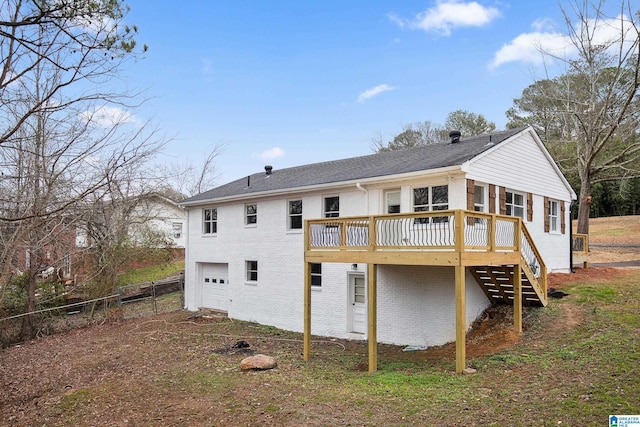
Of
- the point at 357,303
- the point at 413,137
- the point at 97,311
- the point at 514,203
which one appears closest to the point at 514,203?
the point at 514,203

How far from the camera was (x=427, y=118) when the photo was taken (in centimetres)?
4441

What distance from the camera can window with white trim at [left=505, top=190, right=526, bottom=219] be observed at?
14.1 meters

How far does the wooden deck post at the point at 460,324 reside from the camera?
8.97 metres

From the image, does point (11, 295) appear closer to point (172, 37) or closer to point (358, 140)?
point (172, 37)

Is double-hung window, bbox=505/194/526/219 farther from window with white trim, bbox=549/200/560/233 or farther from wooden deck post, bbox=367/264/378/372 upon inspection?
wooden deck post, bbox=367/264/378/372

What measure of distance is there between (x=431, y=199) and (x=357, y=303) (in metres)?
4.22

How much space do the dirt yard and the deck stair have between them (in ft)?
1.75

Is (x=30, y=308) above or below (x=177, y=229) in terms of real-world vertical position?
below

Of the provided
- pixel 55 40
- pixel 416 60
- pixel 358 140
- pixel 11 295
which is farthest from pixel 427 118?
pixel 55 40

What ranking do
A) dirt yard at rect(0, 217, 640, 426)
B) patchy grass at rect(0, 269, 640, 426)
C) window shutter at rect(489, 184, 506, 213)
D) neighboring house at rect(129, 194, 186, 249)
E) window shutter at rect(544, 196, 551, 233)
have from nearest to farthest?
1. patchy grass at rect(0, 269, 640, 426)
2. dirt yard at rect(0, 217, 640, 426)
3. window shutter at rect(489, 184, 506, 213)
4. window shutter at rect(544, 196, 551, 233)
5. neighboring house at rect(129, 194, 186, 249)

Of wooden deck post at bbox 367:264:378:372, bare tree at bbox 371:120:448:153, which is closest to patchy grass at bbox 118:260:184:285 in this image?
wooden deck post at bbox 367:264:378:372

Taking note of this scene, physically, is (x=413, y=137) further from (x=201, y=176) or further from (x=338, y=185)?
(x=338, y=185)

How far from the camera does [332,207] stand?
14867mm

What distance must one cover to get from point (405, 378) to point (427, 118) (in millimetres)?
38721
